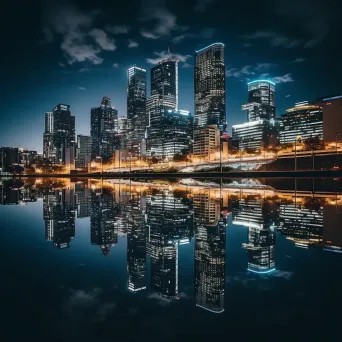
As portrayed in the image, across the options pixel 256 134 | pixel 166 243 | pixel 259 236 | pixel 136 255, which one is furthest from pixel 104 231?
pixel 256 134

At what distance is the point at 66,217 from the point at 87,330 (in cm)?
687

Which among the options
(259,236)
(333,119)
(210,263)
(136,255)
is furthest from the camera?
(333,119)

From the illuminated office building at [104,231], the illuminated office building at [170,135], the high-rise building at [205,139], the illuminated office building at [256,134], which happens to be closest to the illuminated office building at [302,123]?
the illuminated office building at [256,134]

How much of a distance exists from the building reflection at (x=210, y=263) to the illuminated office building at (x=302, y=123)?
128 metres

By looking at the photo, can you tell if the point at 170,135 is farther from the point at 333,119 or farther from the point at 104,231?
the point at 104,231

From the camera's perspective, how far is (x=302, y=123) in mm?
130125

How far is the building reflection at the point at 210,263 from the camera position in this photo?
295 centimetres

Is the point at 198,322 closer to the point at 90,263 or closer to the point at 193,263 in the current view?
the point at 193,263

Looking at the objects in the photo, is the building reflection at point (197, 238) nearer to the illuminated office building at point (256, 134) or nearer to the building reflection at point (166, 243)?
the building reflection at point (166, 243)

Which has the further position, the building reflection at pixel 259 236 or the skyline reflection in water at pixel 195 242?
the building reflection at pixel 259 236

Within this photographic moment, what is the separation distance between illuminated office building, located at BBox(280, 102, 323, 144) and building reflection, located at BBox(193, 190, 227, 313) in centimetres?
12825

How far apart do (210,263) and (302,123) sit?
459 feet

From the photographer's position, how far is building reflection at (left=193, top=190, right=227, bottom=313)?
9.69 feet

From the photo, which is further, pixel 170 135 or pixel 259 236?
pixel 170 135
